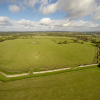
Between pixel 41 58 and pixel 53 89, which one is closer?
pixel 53 89

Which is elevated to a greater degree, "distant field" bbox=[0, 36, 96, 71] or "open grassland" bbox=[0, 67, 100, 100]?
"distant field" bbox=[0, 36, 96, 71]

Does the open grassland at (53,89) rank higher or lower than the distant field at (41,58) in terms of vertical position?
lower

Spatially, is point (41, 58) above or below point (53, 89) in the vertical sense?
above

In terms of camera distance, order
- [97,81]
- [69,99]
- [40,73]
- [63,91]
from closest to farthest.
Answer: [69,99] → [63,91] → [97,81] → [40,73]

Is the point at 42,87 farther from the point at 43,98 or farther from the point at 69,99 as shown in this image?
the point at 69,99

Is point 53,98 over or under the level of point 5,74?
under

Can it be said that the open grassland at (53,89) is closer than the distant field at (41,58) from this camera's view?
Yes

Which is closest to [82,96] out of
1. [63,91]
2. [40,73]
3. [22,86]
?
[63,91]

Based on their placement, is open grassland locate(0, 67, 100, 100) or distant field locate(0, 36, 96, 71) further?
distant field locate(0, 36, 96, 71)
